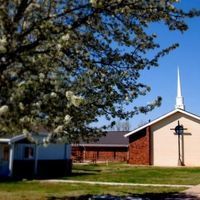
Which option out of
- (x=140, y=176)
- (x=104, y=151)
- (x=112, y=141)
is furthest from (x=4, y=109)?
(x=112, y=141)

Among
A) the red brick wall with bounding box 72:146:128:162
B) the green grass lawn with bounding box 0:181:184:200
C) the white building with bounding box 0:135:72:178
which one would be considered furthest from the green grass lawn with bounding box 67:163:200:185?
the red brick wall with bounding box 72:146:128:162

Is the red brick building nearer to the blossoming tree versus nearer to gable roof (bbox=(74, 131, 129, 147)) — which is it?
gable roof (bbox=(74, 131, 129, 147))

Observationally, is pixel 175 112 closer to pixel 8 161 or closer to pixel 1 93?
pixel 8 161

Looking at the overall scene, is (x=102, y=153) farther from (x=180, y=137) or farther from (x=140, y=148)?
(x=180, y=137)

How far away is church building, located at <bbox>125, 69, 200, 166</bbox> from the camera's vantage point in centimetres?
5075

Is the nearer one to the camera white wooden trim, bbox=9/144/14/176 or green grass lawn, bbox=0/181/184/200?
green grass lawn, bbox=0/181/184/200

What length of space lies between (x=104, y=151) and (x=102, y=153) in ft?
1.24

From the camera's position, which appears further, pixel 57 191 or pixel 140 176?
pixel 140 176

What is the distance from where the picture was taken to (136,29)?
13.8 metres

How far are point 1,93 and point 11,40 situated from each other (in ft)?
4.03

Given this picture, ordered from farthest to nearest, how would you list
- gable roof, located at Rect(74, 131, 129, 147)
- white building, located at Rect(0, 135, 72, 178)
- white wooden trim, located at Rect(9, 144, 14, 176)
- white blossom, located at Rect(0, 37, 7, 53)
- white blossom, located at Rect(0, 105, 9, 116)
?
gable roof, located at Rect(74, 131, 129, 147) → white building, located at Rect(0, 135, 72, 178) → white wooden trim, located at Rect(9, 144, 14, 176) → white blossom, located at Rect(0, 37, 7, 53) → white blossom, located at Rect(0, 105, 9, 116)

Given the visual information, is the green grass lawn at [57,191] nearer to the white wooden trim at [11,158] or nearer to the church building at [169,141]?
the white wooden trim at [11,158]

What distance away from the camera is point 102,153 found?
60.0 metres

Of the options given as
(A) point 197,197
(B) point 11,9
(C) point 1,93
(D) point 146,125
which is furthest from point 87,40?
(D) point 146,125
